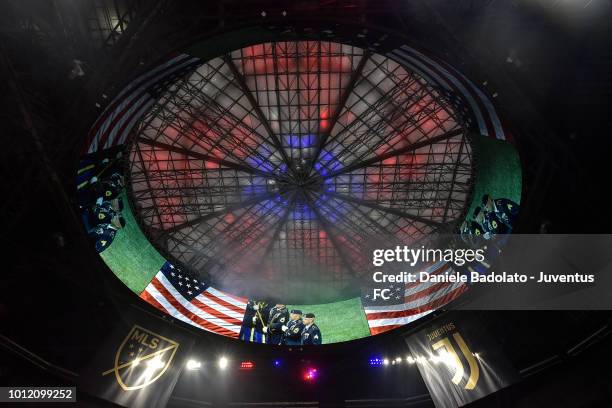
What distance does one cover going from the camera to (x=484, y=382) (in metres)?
11.1

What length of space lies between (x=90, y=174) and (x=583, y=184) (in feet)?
55.2

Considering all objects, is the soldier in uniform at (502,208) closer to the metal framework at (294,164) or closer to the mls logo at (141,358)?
the metal framework at (294,164)

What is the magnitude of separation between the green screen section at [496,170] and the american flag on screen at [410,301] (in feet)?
13.1

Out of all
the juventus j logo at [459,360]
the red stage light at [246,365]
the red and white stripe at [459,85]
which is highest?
the red and white stripe at [459,85]

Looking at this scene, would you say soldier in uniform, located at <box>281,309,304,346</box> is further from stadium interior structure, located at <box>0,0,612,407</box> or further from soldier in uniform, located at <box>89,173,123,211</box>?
soldier in uniform, located at <box>89,173,123,211</box>

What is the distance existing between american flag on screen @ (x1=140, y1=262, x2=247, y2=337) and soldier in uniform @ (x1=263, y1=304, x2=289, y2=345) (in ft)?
5.30

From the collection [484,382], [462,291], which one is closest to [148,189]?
[462,291]

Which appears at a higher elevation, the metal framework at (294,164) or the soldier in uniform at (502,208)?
the metal framework at (294,164)

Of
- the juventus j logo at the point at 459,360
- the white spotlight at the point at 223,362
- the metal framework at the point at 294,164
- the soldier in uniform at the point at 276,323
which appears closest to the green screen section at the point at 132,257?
the metal framework at the point at 294,164

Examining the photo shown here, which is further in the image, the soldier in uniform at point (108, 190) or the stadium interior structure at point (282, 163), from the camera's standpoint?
the soldier in uniform at point (108, 190)

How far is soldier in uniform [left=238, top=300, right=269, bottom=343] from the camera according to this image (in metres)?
18.2

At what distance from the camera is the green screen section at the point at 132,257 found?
15.5m
